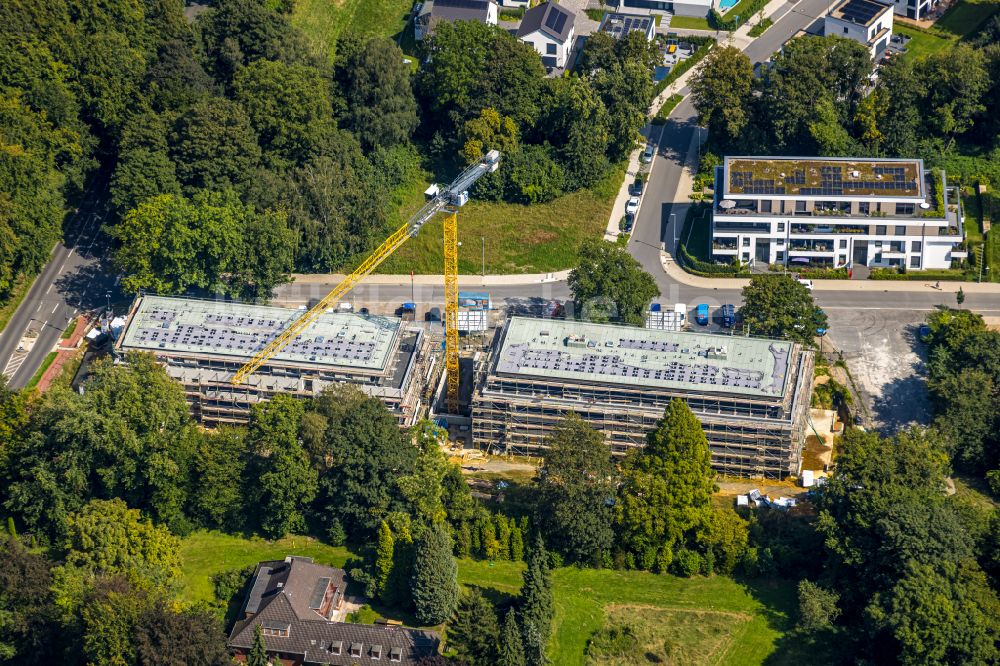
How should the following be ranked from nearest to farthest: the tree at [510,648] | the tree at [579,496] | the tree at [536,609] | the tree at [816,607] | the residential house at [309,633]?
the tree at [510,648] < the tree at [536,609] < the residential house at [309,633] < the tree at [816,607] < the tree at [579,496]

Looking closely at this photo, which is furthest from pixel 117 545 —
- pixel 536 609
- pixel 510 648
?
pixel 536 609

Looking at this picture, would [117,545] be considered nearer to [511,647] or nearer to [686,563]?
[511,647]

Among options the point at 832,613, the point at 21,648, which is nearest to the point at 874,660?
the point at 832,613

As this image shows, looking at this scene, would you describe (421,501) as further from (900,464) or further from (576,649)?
(900,464)

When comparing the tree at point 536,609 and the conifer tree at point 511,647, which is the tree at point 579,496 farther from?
the conifer tree at point 511,647

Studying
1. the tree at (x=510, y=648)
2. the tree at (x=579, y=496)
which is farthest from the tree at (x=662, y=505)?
the tree at (x=510, y=648)
